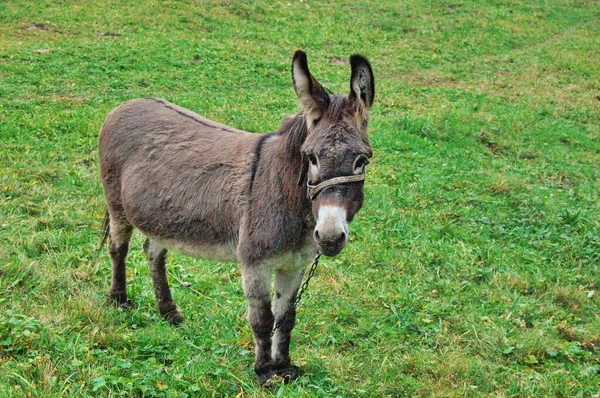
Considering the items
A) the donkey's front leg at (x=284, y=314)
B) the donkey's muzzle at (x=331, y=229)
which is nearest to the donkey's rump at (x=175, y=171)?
the donkey's front leg at (x=284, y=314)

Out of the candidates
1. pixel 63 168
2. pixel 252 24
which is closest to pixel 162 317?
pixel 63 168

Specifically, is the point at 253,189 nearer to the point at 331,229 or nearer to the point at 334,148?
the point at 334,148

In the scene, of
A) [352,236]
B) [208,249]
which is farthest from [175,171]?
[352,236]

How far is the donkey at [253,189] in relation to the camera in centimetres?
335

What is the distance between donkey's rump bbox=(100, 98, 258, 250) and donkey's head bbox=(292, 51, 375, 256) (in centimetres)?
75

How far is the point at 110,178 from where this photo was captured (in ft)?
15.7

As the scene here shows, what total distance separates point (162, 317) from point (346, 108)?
8.29 ft

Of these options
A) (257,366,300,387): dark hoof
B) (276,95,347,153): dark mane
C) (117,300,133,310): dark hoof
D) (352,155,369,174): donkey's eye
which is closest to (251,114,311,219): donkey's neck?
(276,95,347,153): dark mane

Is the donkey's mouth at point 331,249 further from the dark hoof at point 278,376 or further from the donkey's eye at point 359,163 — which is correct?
→ the dark hoof at point 278,376

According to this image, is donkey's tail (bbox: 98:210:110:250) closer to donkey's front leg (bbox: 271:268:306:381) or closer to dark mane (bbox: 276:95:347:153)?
donkey's front leg (bbox: 271:268:306:381)

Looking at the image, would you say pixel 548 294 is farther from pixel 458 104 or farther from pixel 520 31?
pixel 520 31

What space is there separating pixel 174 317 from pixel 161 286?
0.28 m

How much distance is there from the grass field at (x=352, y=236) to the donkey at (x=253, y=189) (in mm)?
513

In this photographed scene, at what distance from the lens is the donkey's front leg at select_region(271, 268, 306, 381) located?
4.14 meters
